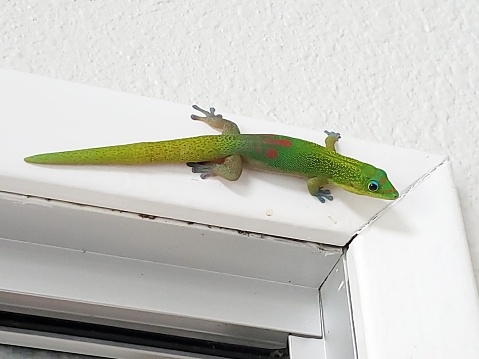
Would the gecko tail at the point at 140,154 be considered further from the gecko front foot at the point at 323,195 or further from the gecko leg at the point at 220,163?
the gecko front foot at the point at 323,195

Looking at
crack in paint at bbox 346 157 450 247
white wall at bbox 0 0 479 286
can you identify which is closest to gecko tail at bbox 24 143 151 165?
white wall at bbox 0 0 479 286

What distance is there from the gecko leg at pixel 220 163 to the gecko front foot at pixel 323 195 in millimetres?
87

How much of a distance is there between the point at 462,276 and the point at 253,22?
400 mm

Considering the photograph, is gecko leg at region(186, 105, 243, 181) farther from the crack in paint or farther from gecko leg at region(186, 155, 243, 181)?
the crack in paint

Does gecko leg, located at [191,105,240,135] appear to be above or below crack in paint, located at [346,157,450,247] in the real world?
above

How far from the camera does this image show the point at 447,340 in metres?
0.67

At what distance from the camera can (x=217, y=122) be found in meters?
0.75

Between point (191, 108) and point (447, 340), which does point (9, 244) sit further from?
point (447, 340)

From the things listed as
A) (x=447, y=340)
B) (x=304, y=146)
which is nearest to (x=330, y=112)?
(x=304, y=146)

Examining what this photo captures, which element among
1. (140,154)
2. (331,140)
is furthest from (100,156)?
(331,140)

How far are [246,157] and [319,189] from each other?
0.28ft

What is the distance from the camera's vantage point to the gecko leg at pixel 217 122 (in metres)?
0.75

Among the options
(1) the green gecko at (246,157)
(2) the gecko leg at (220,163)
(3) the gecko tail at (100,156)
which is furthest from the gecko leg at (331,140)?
(3) the gecko tail at (100,156)

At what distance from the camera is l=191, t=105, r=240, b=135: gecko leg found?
0.75m
